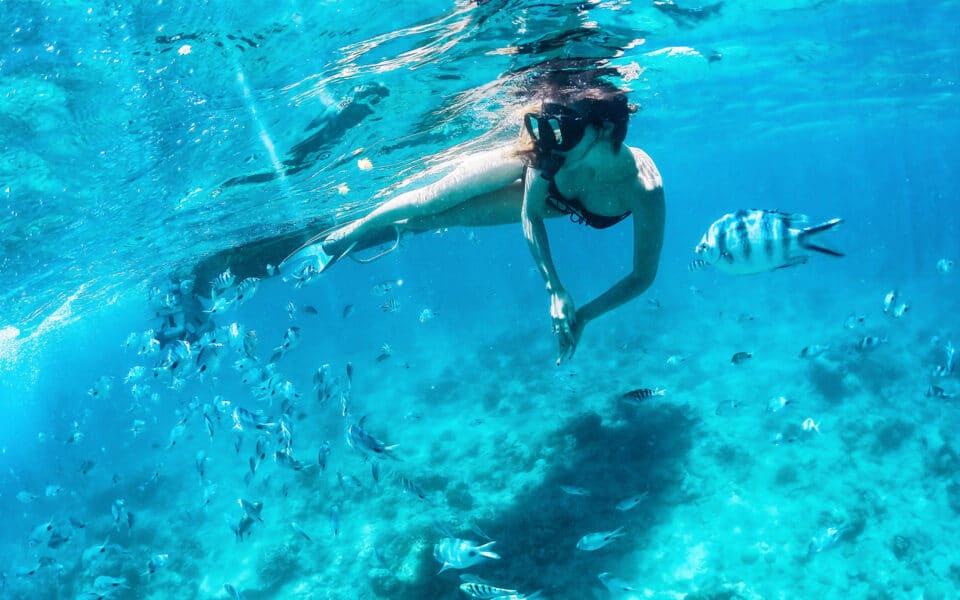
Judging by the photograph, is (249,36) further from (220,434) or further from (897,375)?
(220,434)

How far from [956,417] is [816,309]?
51.4 ft

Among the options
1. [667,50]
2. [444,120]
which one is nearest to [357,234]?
[444,120]

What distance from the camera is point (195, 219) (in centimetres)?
1950

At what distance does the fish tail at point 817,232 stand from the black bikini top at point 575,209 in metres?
2.56

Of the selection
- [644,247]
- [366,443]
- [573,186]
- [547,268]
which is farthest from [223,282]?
[644,247]

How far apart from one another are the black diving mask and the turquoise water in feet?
16.6

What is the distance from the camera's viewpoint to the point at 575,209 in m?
5.96

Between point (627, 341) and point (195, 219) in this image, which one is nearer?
point (195, 219)

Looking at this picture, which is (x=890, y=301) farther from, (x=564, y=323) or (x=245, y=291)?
(x=245, y=291)

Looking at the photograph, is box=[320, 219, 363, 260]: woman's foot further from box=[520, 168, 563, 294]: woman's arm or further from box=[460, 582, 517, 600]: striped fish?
box=[460, 582, 517, 600]: striped fish

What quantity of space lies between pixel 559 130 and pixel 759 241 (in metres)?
2.24

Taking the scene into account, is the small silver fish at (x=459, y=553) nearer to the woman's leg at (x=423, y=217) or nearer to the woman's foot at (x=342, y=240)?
the woman's leg at (x=423, y=217)

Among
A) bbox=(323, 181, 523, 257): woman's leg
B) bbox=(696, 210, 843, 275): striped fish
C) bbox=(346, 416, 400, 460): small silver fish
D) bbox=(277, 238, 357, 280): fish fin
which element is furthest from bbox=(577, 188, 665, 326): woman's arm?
bbox=(277, 238, 357, 280): fish fin

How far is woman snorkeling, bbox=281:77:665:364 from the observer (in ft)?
16.4
